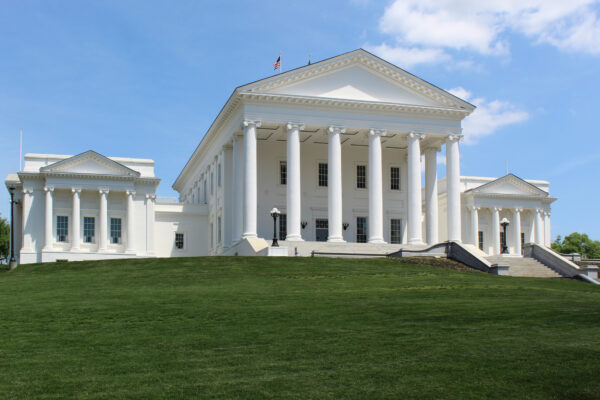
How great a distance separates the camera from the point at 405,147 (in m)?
61.6

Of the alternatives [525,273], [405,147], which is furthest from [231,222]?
[525,273]

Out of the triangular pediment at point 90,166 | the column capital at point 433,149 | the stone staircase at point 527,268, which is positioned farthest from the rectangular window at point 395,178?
the triangular pediment at point 90,166

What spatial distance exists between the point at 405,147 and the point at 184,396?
5123cm

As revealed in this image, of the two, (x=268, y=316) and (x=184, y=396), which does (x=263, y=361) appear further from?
(x=268, y=316)

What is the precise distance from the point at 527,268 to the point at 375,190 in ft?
45.0

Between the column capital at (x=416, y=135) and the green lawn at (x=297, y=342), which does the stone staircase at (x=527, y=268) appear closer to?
the column capital at (x=416, y=135)

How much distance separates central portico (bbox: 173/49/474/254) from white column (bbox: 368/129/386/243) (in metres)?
0.07

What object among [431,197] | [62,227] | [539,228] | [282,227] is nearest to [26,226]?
[62,227]

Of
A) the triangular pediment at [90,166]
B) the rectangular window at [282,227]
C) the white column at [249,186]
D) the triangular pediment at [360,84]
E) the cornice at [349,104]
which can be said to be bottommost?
the rectangular window at [282,227]

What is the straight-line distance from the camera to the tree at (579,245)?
416ft

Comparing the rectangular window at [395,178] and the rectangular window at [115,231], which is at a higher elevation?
the rectangular window at [395,178]

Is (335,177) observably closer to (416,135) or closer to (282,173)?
(416,135)

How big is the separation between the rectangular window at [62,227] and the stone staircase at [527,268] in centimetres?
3560

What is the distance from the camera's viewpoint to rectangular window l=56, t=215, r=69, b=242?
6178 cm
